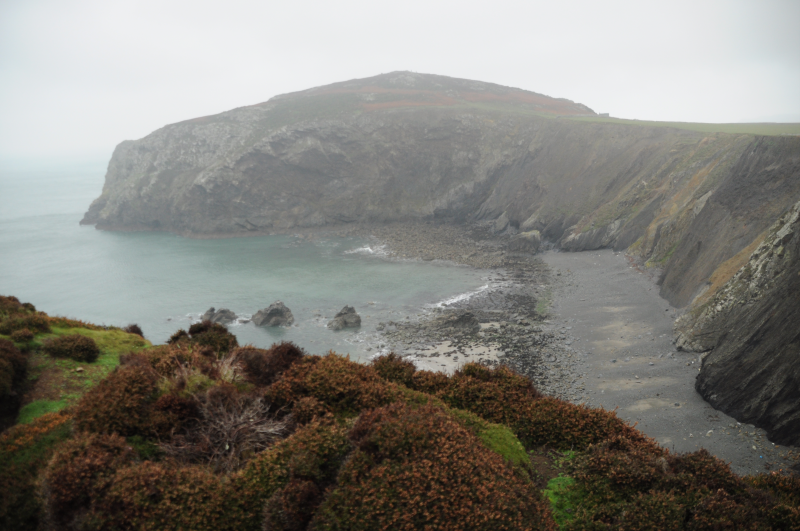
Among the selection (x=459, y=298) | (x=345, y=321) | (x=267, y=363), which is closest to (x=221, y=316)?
(x=345, y=321)

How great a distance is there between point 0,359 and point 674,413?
23908 millimetres

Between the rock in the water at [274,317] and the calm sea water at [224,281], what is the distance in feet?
3.02

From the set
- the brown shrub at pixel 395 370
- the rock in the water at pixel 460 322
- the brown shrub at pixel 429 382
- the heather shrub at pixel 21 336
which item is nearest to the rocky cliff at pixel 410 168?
the rock in the water at pixel 460 322

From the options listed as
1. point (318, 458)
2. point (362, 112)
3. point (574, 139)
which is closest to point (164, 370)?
point (318, 458)

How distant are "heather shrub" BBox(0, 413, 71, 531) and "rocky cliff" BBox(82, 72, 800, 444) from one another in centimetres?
5024

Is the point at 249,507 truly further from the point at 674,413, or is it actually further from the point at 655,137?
the point at 655,137

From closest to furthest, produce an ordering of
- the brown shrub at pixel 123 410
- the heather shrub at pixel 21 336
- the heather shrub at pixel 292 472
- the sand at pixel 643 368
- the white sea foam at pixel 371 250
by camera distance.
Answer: the heather shrub at pixel 292 472, the brown shrub at pixel 123 410, the heather shrub at pixel 21 336, the sand at pixel 643 368, the white sea foam at pixel 371 250

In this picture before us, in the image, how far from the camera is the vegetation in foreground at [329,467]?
6.61 metres

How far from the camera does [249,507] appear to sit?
22.6 feet

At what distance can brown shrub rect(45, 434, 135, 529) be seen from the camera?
661 cm

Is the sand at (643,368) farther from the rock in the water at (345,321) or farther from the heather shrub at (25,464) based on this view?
the rock in the water at (345,321)

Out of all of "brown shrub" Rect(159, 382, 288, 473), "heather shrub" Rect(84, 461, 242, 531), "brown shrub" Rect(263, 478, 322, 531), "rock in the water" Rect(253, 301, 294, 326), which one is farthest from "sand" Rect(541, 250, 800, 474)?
"rock in the water" Rect(253, 301, 294, 326)

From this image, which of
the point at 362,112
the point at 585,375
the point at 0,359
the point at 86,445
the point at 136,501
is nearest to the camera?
the point at 136,501

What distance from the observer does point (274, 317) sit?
4034 cm
